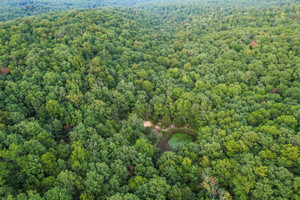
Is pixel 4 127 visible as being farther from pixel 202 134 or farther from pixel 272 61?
pixel 272 61

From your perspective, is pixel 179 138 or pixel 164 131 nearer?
pixel 179 138

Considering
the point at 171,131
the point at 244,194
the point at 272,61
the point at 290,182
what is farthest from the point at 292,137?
the point at 272,61

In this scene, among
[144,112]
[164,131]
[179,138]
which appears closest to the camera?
[179,138]

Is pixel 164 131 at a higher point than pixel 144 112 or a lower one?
lower

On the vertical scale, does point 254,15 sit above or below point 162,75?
above

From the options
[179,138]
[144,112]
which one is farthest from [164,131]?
[144,112]

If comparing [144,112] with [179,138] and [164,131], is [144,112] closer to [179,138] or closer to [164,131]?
[164,131]

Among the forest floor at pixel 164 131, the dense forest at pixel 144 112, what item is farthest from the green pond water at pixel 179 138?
the dense forest at pixel 144 112

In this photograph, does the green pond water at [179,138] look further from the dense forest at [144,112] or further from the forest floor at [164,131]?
the dense forest at [144,112]
